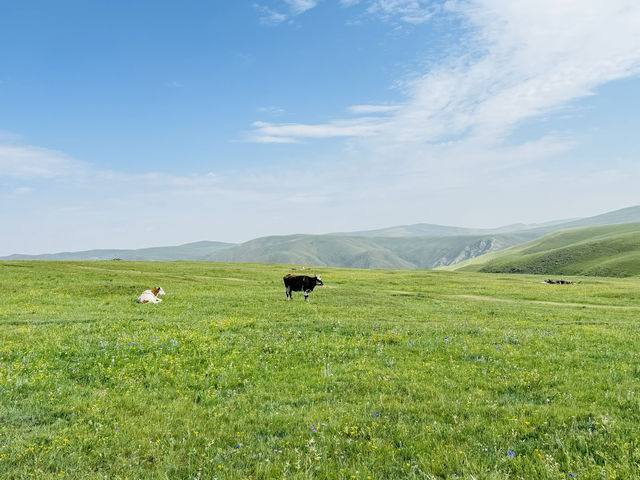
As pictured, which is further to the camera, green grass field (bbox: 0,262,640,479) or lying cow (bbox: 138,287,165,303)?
lying cow (bbox: 138,287,165,303)

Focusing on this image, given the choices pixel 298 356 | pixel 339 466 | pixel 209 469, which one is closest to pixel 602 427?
pixel 339 466

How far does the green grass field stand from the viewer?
21.0 feet

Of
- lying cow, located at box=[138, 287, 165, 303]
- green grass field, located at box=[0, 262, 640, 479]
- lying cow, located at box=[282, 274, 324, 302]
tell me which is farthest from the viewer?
lying cow, located at box=[282, 274, 324, 302]

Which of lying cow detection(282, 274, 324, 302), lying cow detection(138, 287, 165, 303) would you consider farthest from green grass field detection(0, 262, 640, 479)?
lying cow detection(282, 274, 324, 302)

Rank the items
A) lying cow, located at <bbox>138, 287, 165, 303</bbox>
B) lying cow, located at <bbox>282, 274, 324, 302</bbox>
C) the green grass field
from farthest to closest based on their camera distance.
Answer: lying cow, located at <bbox>282, 274, 324, 302</bbox>, lying cow, located at <bbox>138, 287, 165, 303</bbox>, the green grass field

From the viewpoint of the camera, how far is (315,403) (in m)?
9.08

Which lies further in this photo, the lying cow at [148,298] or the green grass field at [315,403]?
the lying cow at [148,298]

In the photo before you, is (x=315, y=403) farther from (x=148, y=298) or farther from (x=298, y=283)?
(x=148, y=298)

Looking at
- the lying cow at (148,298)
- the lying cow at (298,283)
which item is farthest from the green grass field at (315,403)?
the lying cow at (298,283)

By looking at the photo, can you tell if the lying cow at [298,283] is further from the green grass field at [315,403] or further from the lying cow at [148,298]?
the green grass field at [315,403]

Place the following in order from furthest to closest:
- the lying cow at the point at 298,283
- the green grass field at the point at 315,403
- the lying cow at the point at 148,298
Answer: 1. the lying cow at the point at 298,283
2. the lying cow at the point at 148,298
3. the green grass field at the point at 315,403

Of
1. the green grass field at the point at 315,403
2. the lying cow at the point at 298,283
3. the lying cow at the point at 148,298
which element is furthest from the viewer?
the lying cow at the point at 298,283

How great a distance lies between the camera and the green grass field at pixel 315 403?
639cm

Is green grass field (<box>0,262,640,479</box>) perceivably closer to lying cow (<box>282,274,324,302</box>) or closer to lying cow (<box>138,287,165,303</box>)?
lying cow (<box>138,287,165,303</box>)
